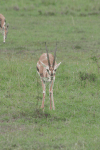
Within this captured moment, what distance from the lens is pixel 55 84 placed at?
28.3 feet

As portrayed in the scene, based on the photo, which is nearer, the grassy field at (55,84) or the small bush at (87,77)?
the grassy field at (55,84)

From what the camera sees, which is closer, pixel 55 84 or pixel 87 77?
pixel 55 84

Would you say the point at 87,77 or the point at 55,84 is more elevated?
the point at 87,77

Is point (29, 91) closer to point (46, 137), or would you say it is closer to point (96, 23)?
point (46, 137)

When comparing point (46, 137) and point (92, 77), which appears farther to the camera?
point (92, 77)

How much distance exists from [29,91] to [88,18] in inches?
383

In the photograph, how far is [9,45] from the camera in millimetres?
12578

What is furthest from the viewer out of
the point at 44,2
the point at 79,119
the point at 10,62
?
the point at 44,2

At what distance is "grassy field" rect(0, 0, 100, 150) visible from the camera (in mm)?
5762

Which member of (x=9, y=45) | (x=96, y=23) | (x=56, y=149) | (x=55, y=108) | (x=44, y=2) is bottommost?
(x=56, y=149)

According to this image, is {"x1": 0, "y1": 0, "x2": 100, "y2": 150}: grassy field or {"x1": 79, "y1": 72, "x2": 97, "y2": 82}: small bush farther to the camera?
{"x1": 79, "y1": 72, "x2": 97, "y2": 82}: small bush

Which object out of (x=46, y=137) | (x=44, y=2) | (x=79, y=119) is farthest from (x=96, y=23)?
(x=46, y=137)

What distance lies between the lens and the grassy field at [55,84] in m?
5.76

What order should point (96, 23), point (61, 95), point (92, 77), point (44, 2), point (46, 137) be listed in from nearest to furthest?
point (46, 137), point (61, 95), point (92, 77), point (96, 23), point (44, 2)
